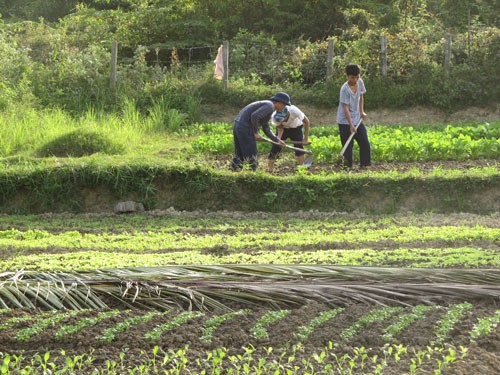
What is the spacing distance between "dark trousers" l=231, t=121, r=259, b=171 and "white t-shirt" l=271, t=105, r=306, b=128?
689mm

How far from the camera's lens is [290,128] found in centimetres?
1398

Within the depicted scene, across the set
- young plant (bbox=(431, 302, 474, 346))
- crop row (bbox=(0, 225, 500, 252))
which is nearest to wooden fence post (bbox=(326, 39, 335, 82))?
crop row (bbox=(0, 225, 500, 252))

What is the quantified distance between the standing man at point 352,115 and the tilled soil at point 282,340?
7.85 m

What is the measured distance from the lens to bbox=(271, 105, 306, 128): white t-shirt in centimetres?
1357

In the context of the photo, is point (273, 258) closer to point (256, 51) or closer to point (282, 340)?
point (282, 340)

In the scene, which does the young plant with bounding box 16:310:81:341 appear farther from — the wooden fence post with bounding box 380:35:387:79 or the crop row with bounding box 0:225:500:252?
the wooden fence post with bounding box 380:35:387:79

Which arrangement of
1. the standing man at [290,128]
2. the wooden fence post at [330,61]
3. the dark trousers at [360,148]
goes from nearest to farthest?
the standing man at [290,128], the dark trousers at [360,148], the wooden fence post at [330,61]

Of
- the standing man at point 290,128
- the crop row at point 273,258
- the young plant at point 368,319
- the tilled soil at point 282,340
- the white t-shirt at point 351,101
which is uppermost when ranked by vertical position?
the white t-shirt at point 351,101

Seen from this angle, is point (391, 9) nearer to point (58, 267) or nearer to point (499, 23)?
point (499, 23)

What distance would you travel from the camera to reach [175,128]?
18.2 meters

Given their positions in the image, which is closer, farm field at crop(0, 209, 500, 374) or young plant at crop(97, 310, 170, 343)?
farm field at crop(0, 209, 500, 374)

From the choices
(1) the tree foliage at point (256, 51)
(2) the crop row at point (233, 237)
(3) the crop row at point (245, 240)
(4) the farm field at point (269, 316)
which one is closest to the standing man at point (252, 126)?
(3) the crop row at point (245, 240)

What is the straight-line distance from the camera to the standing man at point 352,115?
13.4 meters

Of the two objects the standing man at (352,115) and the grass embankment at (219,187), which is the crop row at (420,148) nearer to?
the grass embankment at (219,187)
